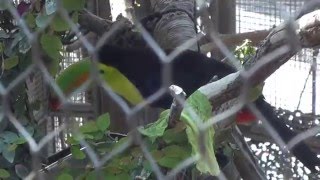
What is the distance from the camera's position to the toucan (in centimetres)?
110

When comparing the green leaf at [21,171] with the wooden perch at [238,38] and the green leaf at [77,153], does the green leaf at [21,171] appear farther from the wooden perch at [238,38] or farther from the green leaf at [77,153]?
the wooden perch at [238,38]

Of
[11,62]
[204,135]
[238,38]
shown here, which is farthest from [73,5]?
[238,38]

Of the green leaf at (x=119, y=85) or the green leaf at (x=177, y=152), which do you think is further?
the green leaf at (x=119, y=85)

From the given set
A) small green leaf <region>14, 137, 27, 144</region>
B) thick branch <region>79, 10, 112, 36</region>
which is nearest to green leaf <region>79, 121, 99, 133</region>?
small green leaf <region>14, 137, 27, 144</region>

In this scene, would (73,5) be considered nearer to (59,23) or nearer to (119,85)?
(59,23)

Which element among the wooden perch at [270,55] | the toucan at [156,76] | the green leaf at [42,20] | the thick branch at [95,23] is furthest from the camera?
the thick branch at [95,23]

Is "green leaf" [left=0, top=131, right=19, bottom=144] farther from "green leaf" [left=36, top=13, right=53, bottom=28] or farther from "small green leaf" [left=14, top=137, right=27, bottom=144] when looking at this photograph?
"green leaf" [left=36, top=13, right=53, bottom=28]

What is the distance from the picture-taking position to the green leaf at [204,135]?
712 mm

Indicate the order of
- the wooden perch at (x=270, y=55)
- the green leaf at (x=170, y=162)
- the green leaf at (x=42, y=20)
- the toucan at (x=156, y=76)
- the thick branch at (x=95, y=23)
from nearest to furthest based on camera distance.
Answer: the wooden perch at (x=270, y=55)
the green leaf at (x=170, y=162)
the green leaf at (x=42, y=20)
the toucan at (x=156, y=76)
the thick branch at (x=95, y=23)

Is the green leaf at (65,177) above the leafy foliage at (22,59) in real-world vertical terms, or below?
below

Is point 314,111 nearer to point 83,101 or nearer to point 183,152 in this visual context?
point 83,101

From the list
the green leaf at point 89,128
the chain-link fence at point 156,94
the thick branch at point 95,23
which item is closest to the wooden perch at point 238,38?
the chain-link fence at point 156,94

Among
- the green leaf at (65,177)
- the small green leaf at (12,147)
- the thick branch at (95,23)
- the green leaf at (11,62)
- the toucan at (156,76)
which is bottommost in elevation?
the toucan at (156,76)

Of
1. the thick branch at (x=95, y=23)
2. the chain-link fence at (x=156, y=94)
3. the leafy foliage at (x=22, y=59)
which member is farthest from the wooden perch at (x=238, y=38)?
the leafy foliage at (x=22, y=59)
